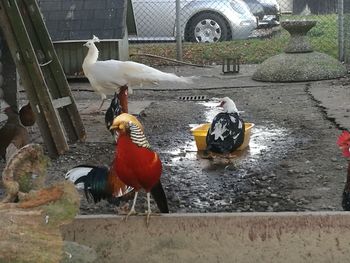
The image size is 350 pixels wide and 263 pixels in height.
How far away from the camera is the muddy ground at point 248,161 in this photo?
4.16m

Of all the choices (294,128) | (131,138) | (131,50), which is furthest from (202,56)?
(131,138)

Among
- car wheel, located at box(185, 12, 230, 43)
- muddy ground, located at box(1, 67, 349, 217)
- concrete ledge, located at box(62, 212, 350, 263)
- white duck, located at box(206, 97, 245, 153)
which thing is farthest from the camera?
car wheel, located at box(185, 12, 230, 43)

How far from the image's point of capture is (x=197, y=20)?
46.4 feet

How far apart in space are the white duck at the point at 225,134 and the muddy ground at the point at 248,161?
0.13 metres

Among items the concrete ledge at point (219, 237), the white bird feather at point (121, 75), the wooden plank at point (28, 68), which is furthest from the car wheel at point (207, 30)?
the concrete ledge at point (219, 237)

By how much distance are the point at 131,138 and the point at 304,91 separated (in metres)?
5.98

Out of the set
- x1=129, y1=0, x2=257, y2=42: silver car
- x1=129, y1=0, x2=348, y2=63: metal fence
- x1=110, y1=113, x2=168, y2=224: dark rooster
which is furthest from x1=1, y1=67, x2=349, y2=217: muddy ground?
x1=129, y1=0, x2=257, y2=42: silver car

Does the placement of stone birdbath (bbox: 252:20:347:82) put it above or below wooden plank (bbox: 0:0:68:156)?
below

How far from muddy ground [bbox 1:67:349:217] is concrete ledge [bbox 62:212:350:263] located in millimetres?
751

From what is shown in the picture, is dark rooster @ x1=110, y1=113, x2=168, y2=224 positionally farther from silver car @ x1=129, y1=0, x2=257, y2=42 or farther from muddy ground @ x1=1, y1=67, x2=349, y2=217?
silver car @ x1=129, y1=0, x2=257, y2=42

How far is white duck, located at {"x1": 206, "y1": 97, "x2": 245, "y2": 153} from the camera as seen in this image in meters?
5.02

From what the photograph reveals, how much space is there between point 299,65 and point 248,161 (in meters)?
4.83

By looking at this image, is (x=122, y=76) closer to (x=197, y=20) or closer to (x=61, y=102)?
(x=61, y=102)

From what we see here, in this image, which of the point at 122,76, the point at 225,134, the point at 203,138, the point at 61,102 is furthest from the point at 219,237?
the point at 122,76
